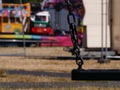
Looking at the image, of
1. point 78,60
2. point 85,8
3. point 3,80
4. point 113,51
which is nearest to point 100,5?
point 85,8

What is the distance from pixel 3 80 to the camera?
14.6 metres

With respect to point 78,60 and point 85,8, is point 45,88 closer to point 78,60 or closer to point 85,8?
point 78,60

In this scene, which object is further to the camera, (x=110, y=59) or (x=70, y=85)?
(x=110, y=59)

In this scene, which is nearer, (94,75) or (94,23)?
(94,75)

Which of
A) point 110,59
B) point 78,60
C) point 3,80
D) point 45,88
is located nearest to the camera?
point 78,60

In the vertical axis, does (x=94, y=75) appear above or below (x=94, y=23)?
above

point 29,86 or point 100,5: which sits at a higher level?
point 100,5

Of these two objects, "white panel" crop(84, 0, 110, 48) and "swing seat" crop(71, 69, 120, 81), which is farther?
"white panel" crop(84, 0, 110, 48)

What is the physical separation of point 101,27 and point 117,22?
0.77 meters

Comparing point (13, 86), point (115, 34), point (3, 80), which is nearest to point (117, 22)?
point (115, 34)

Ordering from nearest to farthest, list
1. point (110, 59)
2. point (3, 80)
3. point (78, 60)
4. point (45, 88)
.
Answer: point (78, 60) → point (45, 88) → point (3, 80) → point (110, 59)

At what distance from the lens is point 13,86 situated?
12.8 meters

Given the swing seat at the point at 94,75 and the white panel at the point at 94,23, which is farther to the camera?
the white panel at the point at 94,23

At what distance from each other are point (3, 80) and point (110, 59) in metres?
9.47
